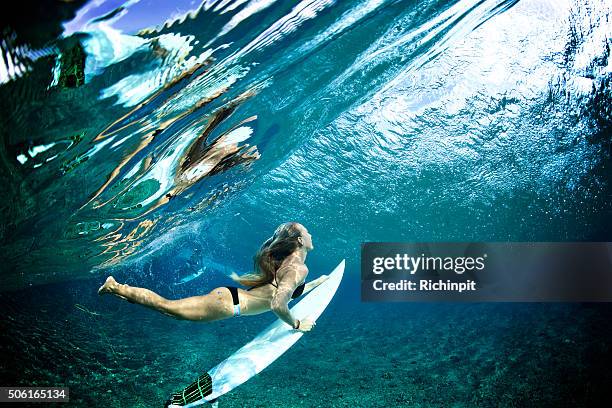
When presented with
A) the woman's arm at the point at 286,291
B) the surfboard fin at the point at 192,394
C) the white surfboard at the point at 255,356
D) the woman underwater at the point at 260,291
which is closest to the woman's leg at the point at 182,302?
the woman underwater at the point at 260,291

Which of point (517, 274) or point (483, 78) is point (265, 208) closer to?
point (483, 78)

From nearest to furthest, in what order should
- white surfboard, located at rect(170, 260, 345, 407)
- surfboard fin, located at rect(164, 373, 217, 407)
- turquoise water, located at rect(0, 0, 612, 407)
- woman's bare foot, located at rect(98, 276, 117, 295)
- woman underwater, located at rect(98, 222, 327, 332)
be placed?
woman's bare foot, located at rect(98, 276, 117, 295) < woman underwater, located at rect(98, 222, 327, 332) < turquoise water, located at rect(0, 0, 612, 407) < surfboard fin, located at rect(164, 373, 217, 407) < white surfboard, located at rect(170, 260, 345, 407)

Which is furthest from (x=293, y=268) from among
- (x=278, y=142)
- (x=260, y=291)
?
(x=278, y=142)

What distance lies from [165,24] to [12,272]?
14.8m

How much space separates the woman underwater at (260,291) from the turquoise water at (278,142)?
1.55ft

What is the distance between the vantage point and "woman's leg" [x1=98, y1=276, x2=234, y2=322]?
3.48 meters

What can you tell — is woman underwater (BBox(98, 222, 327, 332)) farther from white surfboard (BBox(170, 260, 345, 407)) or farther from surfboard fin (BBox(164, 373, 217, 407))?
surfboard fin (BBox(164, 373, 217, 407))

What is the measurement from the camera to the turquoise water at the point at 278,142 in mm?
3682

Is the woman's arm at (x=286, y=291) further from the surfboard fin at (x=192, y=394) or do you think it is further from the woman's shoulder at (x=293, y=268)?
the surfboard fin at (x=192, y=394)

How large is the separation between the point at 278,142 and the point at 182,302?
6.47m

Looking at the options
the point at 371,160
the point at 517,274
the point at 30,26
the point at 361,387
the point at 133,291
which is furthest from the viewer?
the point at 517,274

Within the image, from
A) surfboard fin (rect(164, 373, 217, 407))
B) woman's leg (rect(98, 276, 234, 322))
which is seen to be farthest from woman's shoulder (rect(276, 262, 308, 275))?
surfboard fin (rect(164, 373, 217, 407))

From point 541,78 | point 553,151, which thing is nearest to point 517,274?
point 553,151

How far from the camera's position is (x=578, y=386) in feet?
23.4
